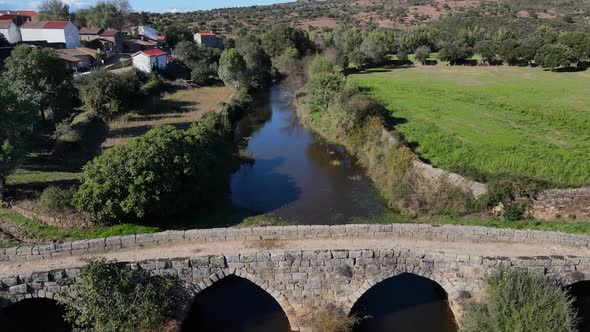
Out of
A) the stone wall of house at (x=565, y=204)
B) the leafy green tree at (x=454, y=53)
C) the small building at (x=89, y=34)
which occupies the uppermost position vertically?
the small building at (x=89, y=34)

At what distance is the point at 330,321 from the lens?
49.0 feet

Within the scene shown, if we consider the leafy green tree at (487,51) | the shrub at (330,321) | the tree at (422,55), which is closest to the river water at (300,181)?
the shrub at (330,321)

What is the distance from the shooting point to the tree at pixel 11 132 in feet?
74.5

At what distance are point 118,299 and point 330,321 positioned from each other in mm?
6921

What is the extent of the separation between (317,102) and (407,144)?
1487 centimetres

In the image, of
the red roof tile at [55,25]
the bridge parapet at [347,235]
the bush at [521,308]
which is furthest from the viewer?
the red roof tile at [55,25]

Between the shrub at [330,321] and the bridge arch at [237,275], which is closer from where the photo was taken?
the shrub at [330,321]

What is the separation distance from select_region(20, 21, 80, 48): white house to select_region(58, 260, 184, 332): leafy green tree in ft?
190

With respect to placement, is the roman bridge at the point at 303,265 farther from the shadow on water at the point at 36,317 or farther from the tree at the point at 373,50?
the tree at the point at 373,50

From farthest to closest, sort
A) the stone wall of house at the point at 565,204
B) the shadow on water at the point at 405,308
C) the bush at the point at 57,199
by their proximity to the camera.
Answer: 1. the stone wall of house at the point at 565,204
2. the bush at the point at 57,199
3. the shadow on water at the point at 405,308

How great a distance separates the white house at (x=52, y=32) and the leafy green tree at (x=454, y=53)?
55.2 meters

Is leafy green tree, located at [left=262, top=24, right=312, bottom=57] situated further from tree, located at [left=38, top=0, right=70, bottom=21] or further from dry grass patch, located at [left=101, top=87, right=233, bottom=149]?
tree, located at [left=38, top=0, right=70, bottom=21]

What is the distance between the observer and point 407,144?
31.0 m

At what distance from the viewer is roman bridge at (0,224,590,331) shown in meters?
15.0
